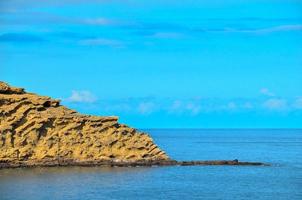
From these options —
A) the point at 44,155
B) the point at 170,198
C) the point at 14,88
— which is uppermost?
the point at 14,88

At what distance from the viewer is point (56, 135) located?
103312mm

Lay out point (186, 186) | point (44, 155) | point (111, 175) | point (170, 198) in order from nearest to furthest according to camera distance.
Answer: point (170, 198), point (186, 186), point (111, 175), point (44, 155)

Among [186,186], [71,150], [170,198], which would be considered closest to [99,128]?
[71,150]

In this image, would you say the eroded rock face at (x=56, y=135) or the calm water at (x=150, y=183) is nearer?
the calm water at (x=150, y=183)

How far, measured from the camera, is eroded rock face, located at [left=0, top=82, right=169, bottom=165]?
10094 cm

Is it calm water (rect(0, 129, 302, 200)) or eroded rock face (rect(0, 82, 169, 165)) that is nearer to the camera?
calm water (rect(0, 129, 302, 200))

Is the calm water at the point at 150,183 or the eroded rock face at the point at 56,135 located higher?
the eroded rock face at the point at 56,135

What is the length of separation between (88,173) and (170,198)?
72.5ft

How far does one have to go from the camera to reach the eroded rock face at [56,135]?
331 ft

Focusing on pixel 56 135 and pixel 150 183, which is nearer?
pixel 150 183

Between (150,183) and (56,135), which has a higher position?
(56,135)

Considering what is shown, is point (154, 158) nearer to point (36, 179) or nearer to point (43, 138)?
point (43, 138)

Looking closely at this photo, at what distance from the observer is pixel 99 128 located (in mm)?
105500

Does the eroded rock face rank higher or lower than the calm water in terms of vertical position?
higher
